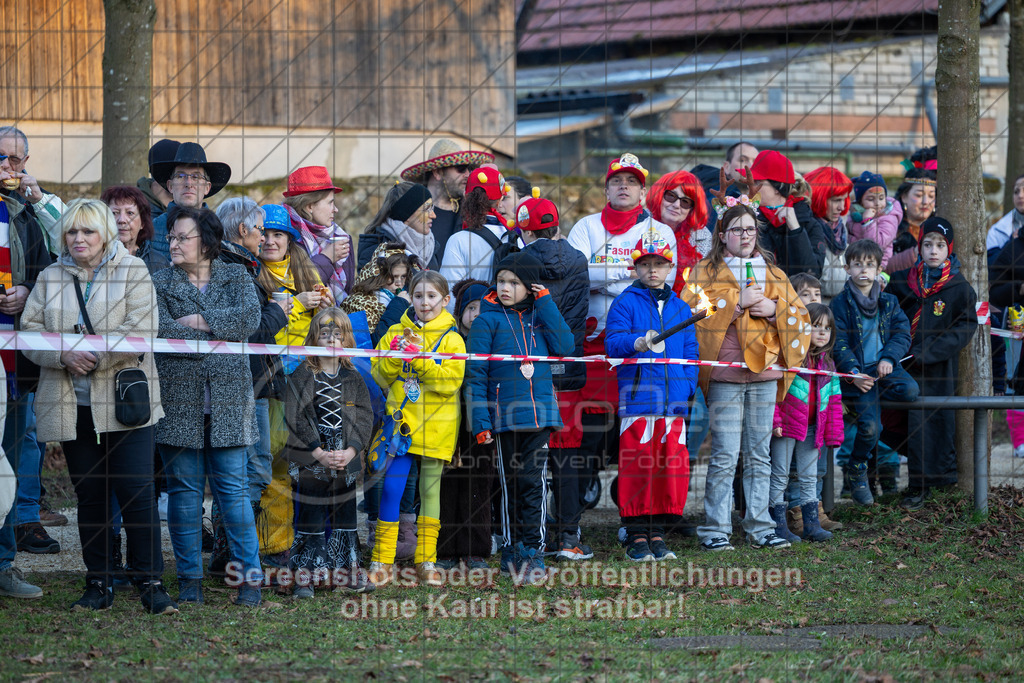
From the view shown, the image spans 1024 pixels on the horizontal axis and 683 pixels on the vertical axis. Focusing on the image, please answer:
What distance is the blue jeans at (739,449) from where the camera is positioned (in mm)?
6254

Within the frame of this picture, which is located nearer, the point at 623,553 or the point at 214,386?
the point at 214,386

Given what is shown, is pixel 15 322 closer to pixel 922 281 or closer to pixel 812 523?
pixel 812 523

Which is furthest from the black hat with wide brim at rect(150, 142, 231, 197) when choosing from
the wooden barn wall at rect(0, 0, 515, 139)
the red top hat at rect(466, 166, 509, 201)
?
the wooden barn wall at rect(0, 0, 515, 139)

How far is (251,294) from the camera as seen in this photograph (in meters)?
5.20

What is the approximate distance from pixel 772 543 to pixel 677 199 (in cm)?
208

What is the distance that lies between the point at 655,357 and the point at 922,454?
1.93 meters

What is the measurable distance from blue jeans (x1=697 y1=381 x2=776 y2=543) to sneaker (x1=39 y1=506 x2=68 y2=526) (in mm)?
3734

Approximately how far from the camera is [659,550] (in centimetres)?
598

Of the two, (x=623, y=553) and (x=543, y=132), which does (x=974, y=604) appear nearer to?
(x=623, y=553)

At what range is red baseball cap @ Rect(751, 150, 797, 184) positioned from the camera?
6970 millimetres

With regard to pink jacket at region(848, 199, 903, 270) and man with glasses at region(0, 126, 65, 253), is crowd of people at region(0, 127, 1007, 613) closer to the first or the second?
man with glasses at region(0, 126, 65, 253)

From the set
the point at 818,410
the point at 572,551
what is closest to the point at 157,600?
the point at 572,551

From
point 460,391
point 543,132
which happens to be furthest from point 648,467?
point 543,132

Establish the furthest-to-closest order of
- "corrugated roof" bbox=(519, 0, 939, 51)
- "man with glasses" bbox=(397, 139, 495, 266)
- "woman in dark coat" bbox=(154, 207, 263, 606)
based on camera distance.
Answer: "corrugated roof" bbox=(519, 0, 939, 51)
"man with glasses" bbox=(397, 139, 495, 266)
"woman in dark coat" bbox=(154, 207, 263, 606)
